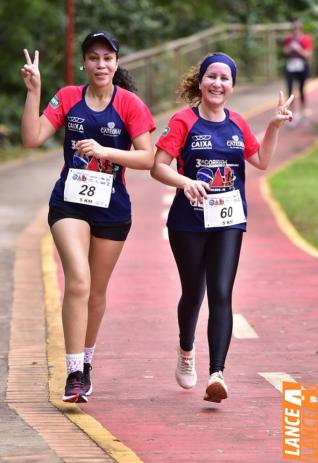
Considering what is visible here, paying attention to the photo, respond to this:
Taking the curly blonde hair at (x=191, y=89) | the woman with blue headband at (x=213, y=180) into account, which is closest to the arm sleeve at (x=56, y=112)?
the woman with blue headband at (x=213, y=180)

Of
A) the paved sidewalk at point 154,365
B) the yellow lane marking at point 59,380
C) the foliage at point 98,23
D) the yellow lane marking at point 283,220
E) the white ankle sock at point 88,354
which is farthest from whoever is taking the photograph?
the foliage at point 98,23

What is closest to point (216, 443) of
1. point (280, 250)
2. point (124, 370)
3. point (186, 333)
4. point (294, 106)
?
point (186, 333)

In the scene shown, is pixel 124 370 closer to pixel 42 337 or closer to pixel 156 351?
pixel 156 351

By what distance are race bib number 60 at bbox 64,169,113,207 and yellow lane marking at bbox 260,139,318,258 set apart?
293 inches

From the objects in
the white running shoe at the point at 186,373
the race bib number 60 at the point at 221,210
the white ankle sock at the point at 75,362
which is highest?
the race bib number 60 at the point at 221,210

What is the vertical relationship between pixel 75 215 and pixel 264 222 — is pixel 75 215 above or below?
above

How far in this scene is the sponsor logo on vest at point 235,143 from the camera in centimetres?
839

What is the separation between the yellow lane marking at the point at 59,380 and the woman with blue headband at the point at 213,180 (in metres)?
0.84

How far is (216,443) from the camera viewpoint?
24.1 ft

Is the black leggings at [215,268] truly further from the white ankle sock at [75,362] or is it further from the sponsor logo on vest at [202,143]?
the white ankle sock at [75,362]

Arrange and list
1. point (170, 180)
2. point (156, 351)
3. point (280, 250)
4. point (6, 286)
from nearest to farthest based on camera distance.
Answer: point (170, 180) → point (156, 351) → point (6, 286) → point (280, 250)

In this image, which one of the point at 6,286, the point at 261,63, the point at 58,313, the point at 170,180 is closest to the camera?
the point at 170,180

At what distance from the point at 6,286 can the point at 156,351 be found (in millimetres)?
3504

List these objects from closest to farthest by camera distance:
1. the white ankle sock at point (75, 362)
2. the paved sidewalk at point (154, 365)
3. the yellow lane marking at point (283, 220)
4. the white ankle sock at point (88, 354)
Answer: the paved sidewalk at point (154, 365)
the white ankle sock at point (75, 362)
the white ankle sock at point (88, 354)
the yellow lane marking at point (283, 220)
